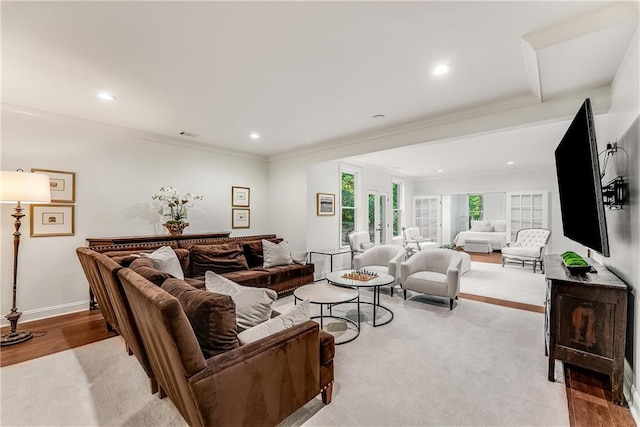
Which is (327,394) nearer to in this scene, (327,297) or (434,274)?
(327,297)

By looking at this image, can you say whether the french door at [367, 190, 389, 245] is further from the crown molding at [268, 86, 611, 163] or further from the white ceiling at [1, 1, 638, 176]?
the white ceiling at [1, 1, 638, 176]

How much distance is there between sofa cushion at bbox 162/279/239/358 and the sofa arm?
0.25 feet

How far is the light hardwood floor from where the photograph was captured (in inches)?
72.6

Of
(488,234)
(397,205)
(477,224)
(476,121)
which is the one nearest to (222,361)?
(476,121)

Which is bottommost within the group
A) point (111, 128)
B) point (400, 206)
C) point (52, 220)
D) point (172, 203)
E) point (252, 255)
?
point (252, 255)

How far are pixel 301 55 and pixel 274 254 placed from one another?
3148 mm

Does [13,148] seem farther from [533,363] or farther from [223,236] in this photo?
[533,363]

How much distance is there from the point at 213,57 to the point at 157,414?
2634 mm

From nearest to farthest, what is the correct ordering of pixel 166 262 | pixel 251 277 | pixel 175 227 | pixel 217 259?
pixel 166 262
pixel 251 277
pixel 217 259
pixel 175 227

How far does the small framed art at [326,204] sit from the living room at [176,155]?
111 millimetres

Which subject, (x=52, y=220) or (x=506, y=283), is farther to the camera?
(x=506, y=283)

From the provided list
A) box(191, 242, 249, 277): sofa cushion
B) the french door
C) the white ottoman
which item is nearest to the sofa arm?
box(191, 242, 249, 277): sofa cushion

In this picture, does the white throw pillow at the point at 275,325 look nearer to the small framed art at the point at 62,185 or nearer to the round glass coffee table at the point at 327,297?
the round glass coffee table at the point at 327,297

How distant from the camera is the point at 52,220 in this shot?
143 inches
